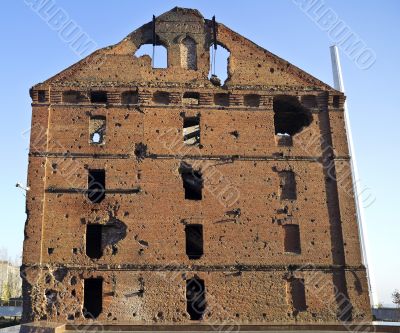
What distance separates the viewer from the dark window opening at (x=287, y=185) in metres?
19.6

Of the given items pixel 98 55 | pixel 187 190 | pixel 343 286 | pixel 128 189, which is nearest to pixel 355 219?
pixel 343 286

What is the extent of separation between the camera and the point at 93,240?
757 inches

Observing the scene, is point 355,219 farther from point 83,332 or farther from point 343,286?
point 83,332

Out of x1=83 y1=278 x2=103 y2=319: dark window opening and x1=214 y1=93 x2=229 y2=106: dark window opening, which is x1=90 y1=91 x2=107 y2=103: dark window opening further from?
x1=83 y1=278 x2=103 y2=319: dark window opening

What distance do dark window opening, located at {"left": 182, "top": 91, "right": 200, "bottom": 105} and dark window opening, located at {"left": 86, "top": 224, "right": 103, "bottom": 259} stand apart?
22.6ft

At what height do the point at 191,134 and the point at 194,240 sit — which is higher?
the point at 191,134

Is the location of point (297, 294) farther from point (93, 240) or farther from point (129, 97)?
point (129, 97)

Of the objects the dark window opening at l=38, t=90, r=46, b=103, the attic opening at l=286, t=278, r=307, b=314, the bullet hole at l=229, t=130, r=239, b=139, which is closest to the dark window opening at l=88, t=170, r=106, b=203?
the dark window opening at l=38, t=90, r=46, b=103

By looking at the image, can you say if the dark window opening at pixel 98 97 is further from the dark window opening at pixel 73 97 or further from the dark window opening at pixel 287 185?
the dark window opening at pixel 287 185

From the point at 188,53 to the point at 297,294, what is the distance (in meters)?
11.8

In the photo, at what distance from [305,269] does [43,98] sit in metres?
13.4

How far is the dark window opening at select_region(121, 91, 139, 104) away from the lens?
20.4 metres

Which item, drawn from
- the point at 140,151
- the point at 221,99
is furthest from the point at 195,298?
the point at 221,99

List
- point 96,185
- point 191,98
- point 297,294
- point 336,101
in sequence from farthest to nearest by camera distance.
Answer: point 336,101
point 191,98
point 96,185
point 297,294
